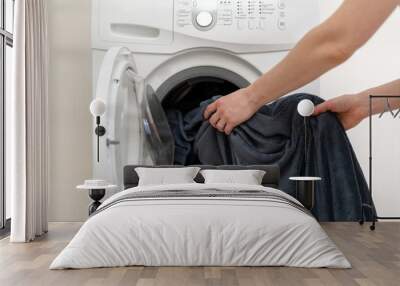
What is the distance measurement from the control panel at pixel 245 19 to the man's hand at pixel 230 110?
1.84 feet

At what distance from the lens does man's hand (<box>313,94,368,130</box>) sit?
5828 mm

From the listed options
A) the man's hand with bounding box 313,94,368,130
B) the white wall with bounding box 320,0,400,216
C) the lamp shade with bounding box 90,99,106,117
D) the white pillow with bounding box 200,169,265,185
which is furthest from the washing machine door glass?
the white wall with bounding box 320,0,400,216

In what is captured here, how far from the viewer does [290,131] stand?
5.79 metres

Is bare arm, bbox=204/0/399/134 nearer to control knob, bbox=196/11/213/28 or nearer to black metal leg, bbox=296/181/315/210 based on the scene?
control knob, bbox=196/11/213/28

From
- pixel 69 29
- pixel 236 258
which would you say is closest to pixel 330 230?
pixel 236 258

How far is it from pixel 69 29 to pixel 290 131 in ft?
8.18

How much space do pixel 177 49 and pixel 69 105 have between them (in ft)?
4.10

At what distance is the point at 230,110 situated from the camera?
5898 millimetres

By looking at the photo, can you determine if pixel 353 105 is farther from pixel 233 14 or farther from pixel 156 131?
pixel 156 131

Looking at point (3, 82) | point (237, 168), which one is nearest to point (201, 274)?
point (237, 168)

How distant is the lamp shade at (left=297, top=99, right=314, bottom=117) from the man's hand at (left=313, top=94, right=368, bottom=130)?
150 mm

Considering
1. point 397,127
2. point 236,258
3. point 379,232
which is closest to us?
point 236,258

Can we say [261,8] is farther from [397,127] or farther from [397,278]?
[397,278]

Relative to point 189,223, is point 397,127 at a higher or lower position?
higher
